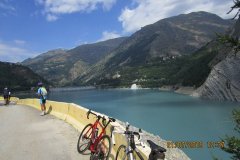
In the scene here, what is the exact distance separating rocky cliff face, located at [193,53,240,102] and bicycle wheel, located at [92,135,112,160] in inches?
3953

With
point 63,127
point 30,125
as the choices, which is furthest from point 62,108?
point 63,127

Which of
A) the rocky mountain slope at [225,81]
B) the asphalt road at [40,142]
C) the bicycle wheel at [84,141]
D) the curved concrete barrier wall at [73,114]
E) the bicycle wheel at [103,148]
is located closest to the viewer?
the bicycle wheel at [103,148]

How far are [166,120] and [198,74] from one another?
97.7 m

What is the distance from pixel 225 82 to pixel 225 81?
37cm

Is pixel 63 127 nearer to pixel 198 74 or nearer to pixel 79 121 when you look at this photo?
pixel 79 121

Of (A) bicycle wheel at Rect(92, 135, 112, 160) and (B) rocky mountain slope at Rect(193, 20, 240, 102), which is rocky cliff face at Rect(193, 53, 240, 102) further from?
(A) bicycle wheel at Rect(92, 135, 112, 160)

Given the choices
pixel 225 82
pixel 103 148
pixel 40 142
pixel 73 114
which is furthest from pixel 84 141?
pixel 225 82

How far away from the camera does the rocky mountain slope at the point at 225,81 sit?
366 ft

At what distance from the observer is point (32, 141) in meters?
14.5

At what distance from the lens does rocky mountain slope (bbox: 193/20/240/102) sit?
4396 inches
